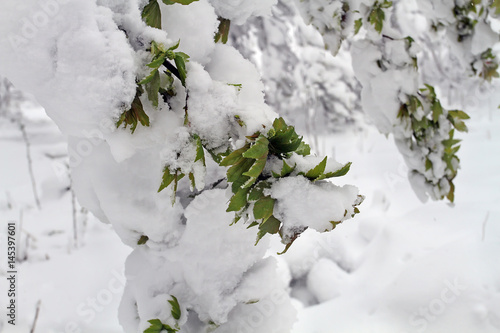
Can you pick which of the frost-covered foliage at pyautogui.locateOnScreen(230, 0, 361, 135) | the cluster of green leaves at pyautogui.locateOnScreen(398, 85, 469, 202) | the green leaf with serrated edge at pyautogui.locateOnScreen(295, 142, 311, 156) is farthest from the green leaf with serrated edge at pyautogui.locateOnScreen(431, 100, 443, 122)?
the frost-covered foliage at pyautogui.locateOnScreen(230, 0, 361, 135)

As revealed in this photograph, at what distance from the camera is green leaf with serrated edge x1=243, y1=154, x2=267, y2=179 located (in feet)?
1.70

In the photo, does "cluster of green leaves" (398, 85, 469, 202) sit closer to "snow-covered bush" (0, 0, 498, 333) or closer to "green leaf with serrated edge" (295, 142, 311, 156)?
"snow-covered bush" (0, 0, 498, 333)

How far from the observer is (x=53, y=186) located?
3252 mm

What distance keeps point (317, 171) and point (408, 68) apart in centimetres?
112

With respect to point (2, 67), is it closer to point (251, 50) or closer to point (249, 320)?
point (249, 320)

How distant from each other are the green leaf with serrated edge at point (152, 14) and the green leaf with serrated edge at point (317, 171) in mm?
402

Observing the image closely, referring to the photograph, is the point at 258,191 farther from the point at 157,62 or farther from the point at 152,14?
the point at 152,14

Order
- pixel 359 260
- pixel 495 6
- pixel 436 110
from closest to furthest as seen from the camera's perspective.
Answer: pixel 495 6 < pixel 436 110 < pixel 359 260

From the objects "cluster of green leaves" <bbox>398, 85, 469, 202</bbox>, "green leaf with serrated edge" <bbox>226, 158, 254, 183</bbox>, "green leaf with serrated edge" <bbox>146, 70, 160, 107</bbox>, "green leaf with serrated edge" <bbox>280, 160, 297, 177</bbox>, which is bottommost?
"cluster of green leaves" <bbox>398, 85, 469, 202</bbox>

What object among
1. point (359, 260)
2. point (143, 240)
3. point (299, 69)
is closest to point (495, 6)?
point (143, 240)

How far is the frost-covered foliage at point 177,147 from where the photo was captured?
0.55m

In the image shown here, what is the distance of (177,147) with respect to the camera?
582mm

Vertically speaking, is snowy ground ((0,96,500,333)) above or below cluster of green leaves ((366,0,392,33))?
below

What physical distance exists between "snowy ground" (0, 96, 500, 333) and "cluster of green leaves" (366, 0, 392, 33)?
1.18m
